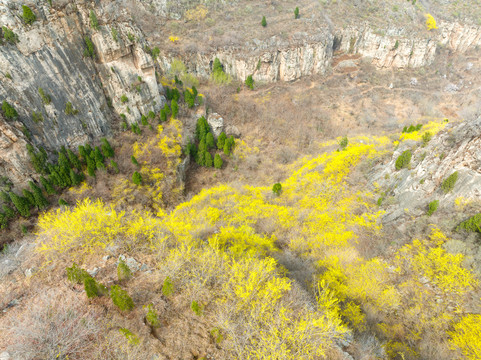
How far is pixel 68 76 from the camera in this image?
32.3 metres

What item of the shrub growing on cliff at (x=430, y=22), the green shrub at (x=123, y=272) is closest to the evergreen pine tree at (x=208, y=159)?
the green shrub at (x=123, y=272)

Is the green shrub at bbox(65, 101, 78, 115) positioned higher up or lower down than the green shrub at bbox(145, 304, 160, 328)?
higher up

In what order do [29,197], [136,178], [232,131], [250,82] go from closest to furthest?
[29,197] < [136,178] < [232,131] < [250,82]

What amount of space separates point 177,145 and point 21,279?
27468 millimetres

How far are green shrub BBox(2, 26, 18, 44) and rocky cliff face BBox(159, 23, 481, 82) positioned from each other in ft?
94.3

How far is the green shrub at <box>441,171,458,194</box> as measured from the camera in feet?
62.1

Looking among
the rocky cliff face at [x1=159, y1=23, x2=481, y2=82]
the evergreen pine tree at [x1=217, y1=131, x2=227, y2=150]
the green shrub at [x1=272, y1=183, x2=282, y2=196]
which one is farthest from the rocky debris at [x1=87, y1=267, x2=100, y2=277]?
the rocky cliff face at [x1=159, y1=23, x2=481, y2=82]

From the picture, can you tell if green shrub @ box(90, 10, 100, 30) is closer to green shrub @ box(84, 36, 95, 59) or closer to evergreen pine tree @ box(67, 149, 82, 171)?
green shrub @ box(84, 36, 95, 59)

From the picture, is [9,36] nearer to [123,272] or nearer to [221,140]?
[221,140]

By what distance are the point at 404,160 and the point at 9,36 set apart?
157ft

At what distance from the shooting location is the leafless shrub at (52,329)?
952 centimetres

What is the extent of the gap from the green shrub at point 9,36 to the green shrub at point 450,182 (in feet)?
158

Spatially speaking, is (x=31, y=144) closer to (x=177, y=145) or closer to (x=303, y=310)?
(x=177, y=145)

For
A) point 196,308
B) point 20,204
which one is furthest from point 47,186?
point 196,308
